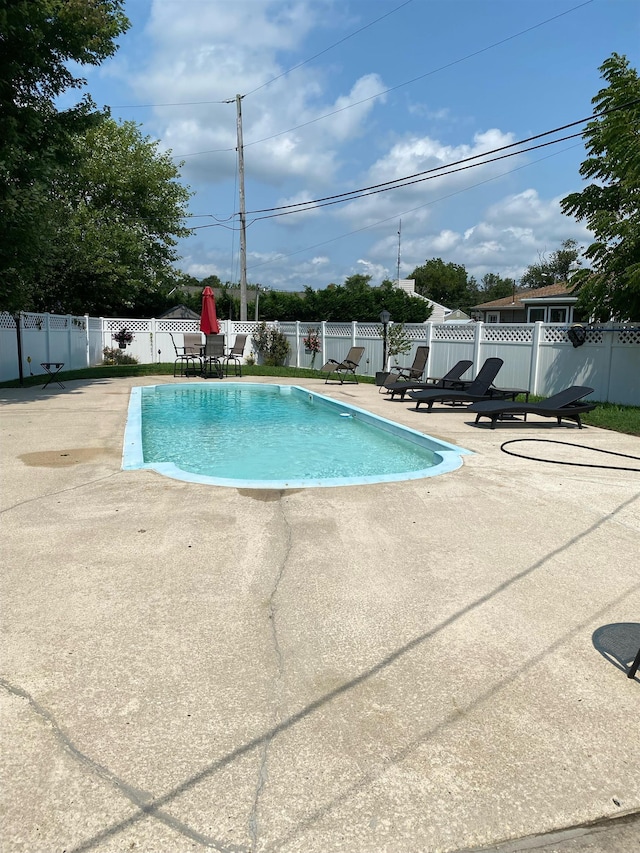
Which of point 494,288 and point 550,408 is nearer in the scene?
point 550,408

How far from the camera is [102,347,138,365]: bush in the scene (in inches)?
875

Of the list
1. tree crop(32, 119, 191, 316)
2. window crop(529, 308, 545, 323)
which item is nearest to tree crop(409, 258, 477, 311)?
window crop(529, 308, 545, 323)

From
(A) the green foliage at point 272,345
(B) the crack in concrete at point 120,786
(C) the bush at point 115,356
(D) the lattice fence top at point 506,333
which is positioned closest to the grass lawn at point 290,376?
(C) the bush at point 115,356

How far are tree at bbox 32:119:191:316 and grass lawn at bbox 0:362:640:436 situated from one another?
486cm

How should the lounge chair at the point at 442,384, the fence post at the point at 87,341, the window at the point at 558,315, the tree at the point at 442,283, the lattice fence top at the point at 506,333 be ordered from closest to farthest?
the lounge chair at the point at 442,384 < the lattice fence top at the point at 506,333 < the fence post at the point at 87,341 < the window at the point at 558,315 < the tree at the point at 442,283

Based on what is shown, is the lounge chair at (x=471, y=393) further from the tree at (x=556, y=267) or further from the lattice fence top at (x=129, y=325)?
the tree at (x=556, y=267)

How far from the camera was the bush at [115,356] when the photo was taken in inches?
875

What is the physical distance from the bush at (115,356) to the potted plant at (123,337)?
271 millimetres

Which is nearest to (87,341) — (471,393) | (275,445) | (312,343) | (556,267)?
(312,343)

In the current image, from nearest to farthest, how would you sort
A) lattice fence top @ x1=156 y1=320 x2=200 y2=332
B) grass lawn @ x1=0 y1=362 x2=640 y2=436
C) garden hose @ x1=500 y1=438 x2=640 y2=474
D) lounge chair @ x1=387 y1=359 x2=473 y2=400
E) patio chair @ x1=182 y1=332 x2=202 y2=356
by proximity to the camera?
garden hose @ x1=500 y1=438 x2=640 y2=474 → grass lawn @ x1=0 y1=362 x2=640 y2=436 → lounge chair @ x1=387 y1=359 x2=473 y2=400 → patio chair @ x1=182 y1=332 x2=202 y2=356 → lattice fence top @ x1=156 y1=320 x2=200 y2=332

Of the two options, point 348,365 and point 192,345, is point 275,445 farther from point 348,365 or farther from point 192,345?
point 192,345

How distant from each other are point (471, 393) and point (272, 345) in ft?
40.9

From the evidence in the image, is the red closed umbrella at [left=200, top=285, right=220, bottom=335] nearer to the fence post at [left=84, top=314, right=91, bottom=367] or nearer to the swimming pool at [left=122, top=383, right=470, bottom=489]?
the fence post at [left=84, top=314, right=91, bottom=367]

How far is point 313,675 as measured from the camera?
2.56 metres
